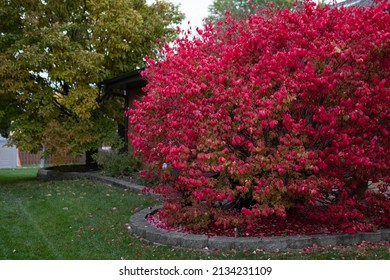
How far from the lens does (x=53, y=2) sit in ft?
48.1

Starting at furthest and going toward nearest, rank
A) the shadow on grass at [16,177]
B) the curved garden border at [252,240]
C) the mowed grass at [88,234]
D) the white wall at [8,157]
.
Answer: the white wall at [8,157] → the shadow on grass at [16,177] → the curved garden border at [252,240] → the mowed grass at [88,234]

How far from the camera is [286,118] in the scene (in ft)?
18.1

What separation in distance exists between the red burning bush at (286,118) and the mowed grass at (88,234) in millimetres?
555

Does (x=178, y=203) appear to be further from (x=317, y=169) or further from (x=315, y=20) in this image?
A: (x=315, y=20)

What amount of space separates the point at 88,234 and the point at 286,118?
3324mm

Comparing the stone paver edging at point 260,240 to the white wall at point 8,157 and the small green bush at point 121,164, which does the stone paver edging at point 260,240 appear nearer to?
the small green bush at point 121,164

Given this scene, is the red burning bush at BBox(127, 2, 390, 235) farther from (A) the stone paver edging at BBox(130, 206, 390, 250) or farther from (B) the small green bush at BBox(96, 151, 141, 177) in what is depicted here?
(B) the small green bush at BBox(96, 151, 141, 177)

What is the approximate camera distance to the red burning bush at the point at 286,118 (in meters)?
5.56

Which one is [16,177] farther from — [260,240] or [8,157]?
[260,240]

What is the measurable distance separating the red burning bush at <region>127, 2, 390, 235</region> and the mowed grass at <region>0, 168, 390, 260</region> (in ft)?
1.82

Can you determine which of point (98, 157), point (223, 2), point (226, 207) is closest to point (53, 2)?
point (98, 157)

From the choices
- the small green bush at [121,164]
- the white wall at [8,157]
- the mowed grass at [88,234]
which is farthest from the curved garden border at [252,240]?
the white wall at [8,157]

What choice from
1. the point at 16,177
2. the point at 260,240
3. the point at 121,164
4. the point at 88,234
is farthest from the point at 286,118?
the point at 16,177

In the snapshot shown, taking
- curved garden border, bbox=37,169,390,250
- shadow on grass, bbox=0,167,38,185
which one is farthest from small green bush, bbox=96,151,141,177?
curved garden border, bbox=37,169,390,250
